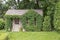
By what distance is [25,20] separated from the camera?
24.7 metres

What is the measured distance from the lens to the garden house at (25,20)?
961 inches

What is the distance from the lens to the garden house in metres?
24.4

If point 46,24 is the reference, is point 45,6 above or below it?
above

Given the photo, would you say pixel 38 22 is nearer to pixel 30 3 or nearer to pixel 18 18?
pixel 18 18

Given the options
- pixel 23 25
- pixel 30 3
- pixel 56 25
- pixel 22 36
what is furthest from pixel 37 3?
pixel 22 36

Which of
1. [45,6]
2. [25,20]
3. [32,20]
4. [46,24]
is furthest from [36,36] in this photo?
[45,6]

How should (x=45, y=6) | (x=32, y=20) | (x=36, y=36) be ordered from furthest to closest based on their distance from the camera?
1. (x=45, y=6)
2. (x=32, y=20)
3. (x=36, y=36)

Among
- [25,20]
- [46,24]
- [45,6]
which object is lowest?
[46,24]

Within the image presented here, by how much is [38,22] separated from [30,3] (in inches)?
182

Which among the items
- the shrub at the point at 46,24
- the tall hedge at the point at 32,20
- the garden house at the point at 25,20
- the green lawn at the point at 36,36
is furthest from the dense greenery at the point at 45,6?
the green lawn at the point at 36,36

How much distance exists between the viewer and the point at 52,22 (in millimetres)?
25125

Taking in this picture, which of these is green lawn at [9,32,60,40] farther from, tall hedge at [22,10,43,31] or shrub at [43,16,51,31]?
tall hedge at [22,10,43,31]

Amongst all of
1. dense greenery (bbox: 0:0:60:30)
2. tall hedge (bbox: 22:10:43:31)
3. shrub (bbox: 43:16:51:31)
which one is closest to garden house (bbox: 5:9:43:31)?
tall hedge (bbox: 22:10:43:31)

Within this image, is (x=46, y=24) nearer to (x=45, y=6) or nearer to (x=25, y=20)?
(x=25, y=20)
